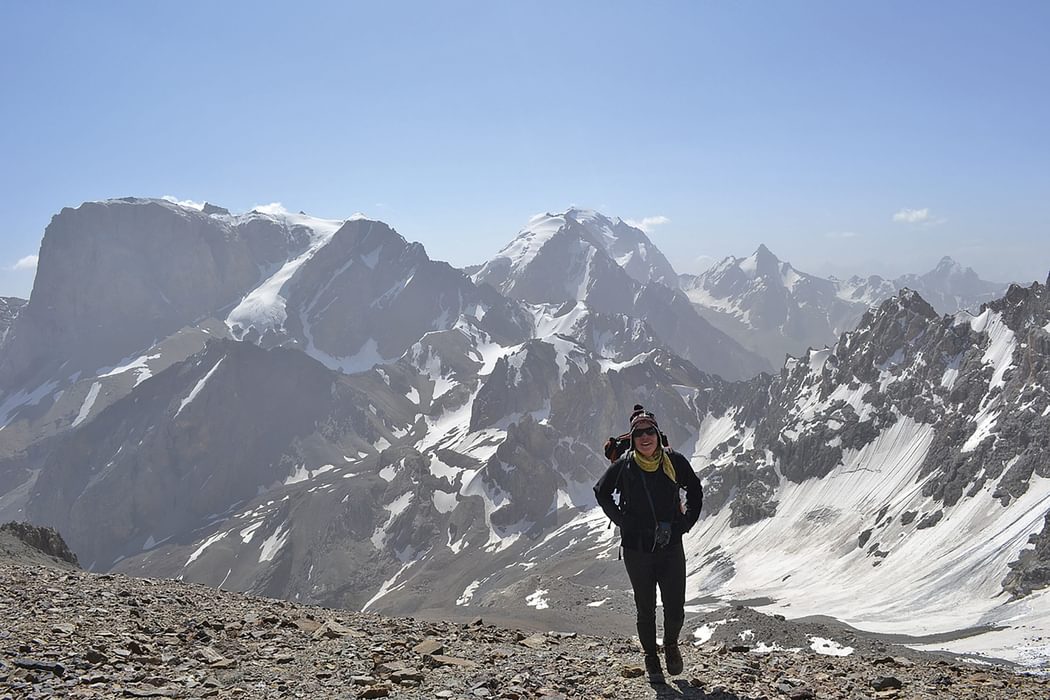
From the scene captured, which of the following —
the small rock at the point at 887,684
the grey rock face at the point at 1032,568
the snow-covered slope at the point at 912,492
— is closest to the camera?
the small rock at the point at 887,684

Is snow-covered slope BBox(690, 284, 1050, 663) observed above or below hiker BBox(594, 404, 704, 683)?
below

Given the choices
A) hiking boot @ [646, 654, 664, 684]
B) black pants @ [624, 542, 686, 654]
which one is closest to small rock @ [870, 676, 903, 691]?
black pants @ [624, 542, 686, 654]

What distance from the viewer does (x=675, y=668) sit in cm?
1289

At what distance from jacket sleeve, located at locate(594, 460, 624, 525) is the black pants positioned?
0.64 meters

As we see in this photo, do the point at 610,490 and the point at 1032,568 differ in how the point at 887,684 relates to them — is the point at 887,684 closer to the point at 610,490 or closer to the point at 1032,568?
the point at 610,490

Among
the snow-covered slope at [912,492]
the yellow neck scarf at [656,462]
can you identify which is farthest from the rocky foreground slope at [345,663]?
the snow-covered slope at [912,492]

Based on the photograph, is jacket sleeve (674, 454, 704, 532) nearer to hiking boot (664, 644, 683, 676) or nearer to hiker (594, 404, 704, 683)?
hiker (594, 404, 704, 683)

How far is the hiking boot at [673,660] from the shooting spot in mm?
12866

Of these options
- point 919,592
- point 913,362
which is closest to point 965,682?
point 919,592

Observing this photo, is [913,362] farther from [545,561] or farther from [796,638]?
[796,638]

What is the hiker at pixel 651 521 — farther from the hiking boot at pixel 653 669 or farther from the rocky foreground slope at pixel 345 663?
the rocky foreground slope at pixel 345 663

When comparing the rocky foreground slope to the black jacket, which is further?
the black jacket

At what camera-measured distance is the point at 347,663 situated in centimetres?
1390

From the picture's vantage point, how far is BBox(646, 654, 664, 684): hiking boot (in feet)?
41.3
